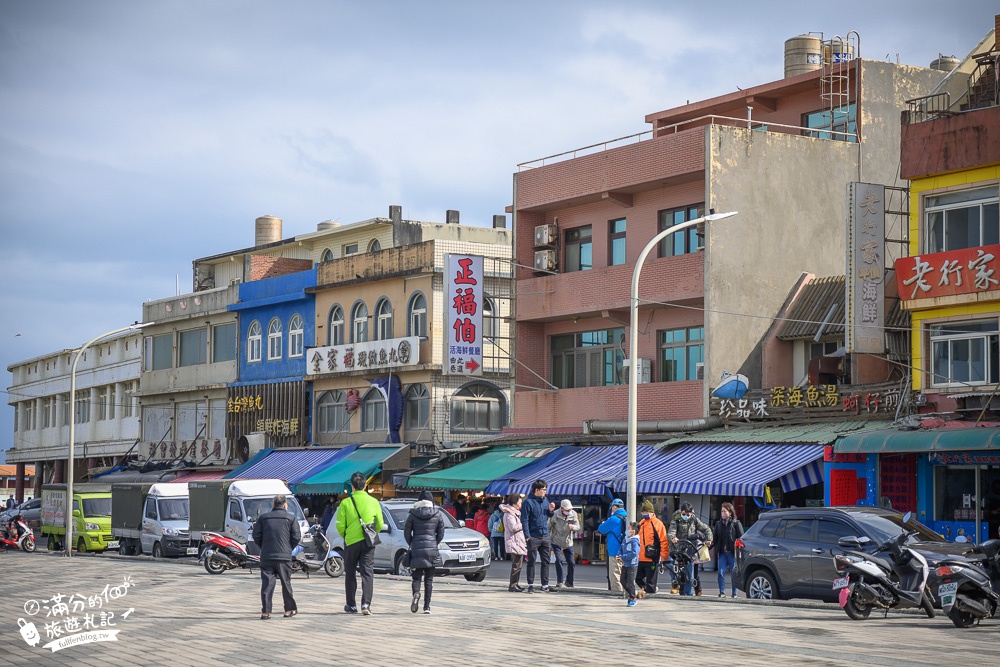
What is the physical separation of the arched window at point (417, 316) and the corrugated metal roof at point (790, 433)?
14.3 meters

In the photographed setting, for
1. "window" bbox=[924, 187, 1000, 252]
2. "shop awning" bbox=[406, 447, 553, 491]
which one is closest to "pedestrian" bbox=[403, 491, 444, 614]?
"window" bbox=[924, 187, 1000, 252]

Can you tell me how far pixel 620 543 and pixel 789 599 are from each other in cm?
300

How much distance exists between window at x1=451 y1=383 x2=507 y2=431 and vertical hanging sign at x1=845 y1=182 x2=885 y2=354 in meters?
18.4

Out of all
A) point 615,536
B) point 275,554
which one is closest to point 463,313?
point 615,536

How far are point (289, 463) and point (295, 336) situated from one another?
5.94m

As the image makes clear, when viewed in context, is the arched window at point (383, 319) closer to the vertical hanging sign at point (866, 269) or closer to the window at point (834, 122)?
the window at point (834, 122)

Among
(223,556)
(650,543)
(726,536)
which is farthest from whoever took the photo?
(223,556)

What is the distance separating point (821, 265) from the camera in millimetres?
36875

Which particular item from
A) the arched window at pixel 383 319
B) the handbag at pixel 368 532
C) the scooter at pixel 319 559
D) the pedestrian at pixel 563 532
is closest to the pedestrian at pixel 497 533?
the scooter at pixel 319 559

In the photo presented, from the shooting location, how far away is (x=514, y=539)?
2448cm

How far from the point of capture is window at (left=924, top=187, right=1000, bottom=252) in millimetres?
28688

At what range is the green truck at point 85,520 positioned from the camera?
45750mm

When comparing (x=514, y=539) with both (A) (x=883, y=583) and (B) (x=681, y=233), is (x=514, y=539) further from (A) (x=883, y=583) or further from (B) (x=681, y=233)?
(B) (x=681, y=233)

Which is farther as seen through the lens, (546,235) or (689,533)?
(546,235)
